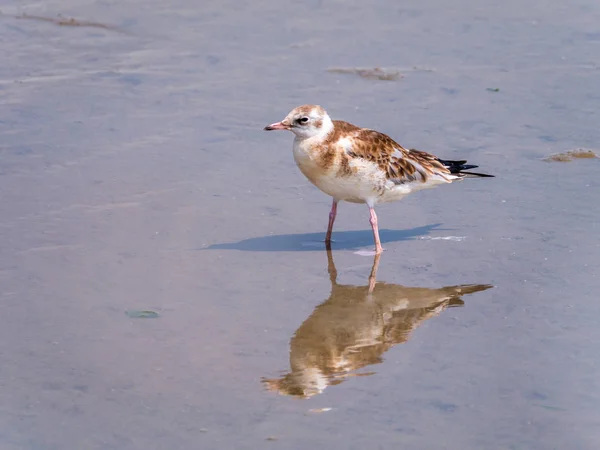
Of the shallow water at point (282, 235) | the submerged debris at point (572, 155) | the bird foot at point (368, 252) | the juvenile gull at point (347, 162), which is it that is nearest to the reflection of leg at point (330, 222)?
the juvenile gull at point (347, 162)

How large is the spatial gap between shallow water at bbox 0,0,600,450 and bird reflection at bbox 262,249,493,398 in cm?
3

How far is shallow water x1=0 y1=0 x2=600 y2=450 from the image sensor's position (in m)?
7.55

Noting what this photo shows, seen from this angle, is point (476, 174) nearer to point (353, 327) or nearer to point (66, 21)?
point (353, 327)

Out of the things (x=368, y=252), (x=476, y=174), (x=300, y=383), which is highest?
(x=476, y=174)

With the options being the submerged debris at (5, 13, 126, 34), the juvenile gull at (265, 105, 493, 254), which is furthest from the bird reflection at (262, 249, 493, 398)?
the submerged debris at (5, 13, 126, 34)

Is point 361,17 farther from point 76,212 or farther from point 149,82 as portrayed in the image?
point 76,212

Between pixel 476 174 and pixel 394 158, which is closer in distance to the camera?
pixel 394 158

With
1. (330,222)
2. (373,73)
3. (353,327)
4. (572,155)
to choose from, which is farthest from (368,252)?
(373,73)

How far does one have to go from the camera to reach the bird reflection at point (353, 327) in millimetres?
8039

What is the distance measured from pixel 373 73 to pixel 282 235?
15.9 ft

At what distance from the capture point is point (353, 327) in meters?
8.98

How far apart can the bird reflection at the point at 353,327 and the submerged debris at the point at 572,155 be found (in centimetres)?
336

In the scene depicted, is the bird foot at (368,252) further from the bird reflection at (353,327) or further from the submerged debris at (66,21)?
the submerged debris at (66,21)

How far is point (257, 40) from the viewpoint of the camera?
15961 millimetres
